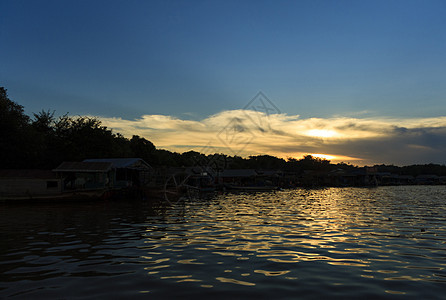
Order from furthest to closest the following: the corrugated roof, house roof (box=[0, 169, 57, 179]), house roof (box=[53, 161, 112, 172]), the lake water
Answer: the corrugated roof < house roof (box=[53, 161, 112, 172]) < house roof (box=[0, 169, 57, 179]) < the lake water

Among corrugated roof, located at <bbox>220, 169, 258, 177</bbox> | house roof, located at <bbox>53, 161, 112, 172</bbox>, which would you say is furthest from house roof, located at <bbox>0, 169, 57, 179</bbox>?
corrugated roof, located at <bbox>220, 169, 258, 177</bbox>

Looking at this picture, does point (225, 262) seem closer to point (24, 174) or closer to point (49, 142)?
point (24, 174)

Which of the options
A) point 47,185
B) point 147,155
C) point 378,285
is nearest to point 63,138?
point 47,185

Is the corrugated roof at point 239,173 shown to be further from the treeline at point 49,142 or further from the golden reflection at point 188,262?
the golden reflection at point 188,262

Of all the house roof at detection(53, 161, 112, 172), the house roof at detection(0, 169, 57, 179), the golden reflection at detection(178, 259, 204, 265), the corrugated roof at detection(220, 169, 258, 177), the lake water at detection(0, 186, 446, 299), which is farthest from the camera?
the corrugated roof at detection(220, 169, 258, 177)

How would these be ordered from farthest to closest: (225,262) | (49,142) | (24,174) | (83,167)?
(49,142), (83,167), (24,174), (225,262)

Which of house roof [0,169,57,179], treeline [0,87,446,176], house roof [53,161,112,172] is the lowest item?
house roof [0,169,57,179]

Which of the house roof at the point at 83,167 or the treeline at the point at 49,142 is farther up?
the treeline at the point at 49,142

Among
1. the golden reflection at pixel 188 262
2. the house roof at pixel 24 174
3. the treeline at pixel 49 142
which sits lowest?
the golden reflection at pixel 188 262

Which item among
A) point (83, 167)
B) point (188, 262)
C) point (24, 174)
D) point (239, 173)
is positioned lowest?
point (188, 262)

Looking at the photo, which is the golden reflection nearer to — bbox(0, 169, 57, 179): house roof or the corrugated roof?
bbox(0, 169, 57, 179): house roof

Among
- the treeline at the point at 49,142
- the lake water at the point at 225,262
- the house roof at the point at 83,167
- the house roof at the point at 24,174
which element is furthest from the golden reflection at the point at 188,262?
the treeline at the point at 49,142

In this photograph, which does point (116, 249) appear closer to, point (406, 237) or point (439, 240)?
point (406, 237)

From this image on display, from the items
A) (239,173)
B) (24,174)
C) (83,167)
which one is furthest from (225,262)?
(239,173)
